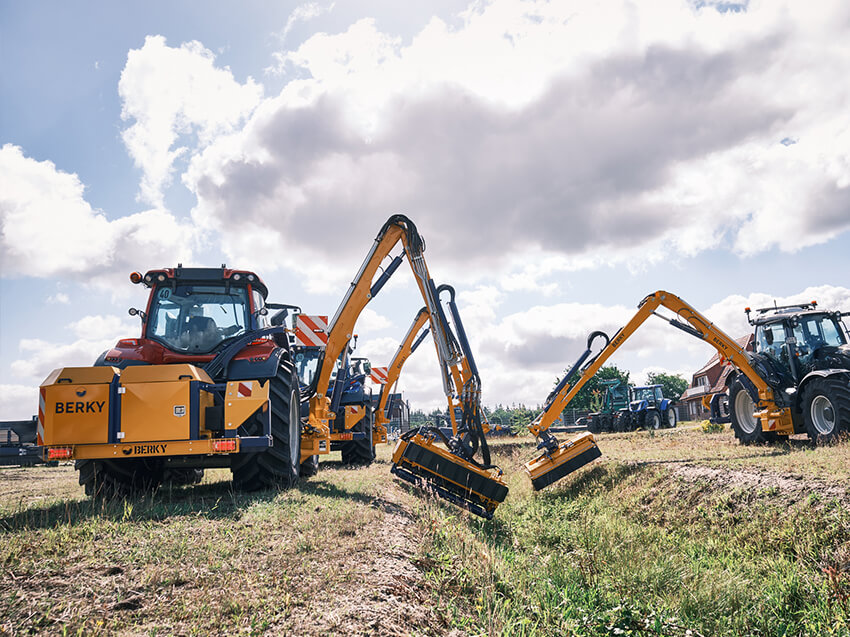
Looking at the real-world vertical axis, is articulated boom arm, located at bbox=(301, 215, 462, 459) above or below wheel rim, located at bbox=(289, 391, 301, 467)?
above

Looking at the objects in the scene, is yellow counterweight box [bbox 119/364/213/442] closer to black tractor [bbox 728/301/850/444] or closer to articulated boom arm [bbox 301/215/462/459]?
articulated boom arm [bbox 301/215/462/459]

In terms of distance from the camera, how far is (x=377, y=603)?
3674 millimetres

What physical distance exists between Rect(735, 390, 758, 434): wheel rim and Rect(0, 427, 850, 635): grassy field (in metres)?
4.49

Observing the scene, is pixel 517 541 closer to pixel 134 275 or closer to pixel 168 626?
pixel 168 626

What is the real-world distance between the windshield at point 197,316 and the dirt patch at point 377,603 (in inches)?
168

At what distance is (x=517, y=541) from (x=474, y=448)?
169 centimetres

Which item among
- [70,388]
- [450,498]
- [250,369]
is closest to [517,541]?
Answer: [450,498]

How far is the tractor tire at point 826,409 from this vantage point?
1022 centimetres

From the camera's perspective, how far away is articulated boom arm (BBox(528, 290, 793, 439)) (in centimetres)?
1220

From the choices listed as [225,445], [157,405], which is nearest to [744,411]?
[225,445]

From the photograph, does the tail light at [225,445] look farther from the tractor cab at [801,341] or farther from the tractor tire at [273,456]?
the tractor cab at [801,341]

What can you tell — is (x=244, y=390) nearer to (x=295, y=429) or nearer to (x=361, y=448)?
(x=295, y=429)

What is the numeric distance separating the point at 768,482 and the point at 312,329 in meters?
7.53

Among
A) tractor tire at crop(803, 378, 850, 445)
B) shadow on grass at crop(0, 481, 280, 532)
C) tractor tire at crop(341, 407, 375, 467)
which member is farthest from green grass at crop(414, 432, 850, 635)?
tractor tire at crop(341, 407, 375, 467)
